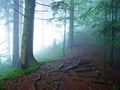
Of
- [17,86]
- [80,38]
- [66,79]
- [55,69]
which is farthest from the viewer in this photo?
[80,38]

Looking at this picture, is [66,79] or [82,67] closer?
[66,79]

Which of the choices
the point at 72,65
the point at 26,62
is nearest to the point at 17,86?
the point at 26,62

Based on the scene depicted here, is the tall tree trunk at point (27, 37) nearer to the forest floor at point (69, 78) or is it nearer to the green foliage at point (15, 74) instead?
the green foliage at point (15, 74)

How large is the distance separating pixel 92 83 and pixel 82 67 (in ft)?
7.41

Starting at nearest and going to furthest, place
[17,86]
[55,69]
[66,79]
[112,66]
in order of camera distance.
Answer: [17,86] < [66,79] < [55,69] < [112,66]

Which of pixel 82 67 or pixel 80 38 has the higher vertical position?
pixel 80 38

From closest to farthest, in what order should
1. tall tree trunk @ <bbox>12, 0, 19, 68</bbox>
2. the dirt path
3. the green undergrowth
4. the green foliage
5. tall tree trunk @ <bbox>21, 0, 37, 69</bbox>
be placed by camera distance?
the dirt path → the green undergrowth → the green foliage → tall tree trunk @ <bbox>21, 0, 37, 69</bbox> → tall tree trunk @ <bbox>12, 0, 19, 68</bbox>

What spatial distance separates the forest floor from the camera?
9.63 m

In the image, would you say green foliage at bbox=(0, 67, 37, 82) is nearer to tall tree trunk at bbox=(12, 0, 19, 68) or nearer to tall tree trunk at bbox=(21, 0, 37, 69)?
tall tree trunk at bbox=(21, 0, 37, 69)

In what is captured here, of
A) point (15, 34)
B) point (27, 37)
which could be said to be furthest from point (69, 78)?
point (15, 34)

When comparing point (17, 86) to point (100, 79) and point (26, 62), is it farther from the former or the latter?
point (100, 79)

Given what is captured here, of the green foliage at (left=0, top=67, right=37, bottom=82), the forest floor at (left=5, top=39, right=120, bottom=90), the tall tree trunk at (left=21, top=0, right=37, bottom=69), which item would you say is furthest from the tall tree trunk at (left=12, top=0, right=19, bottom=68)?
the green foliage at (left=0, top=67, right=37, bottom=82)

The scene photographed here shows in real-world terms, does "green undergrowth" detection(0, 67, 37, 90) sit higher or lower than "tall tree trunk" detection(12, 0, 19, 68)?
lower

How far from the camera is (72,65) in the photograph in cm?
1245
